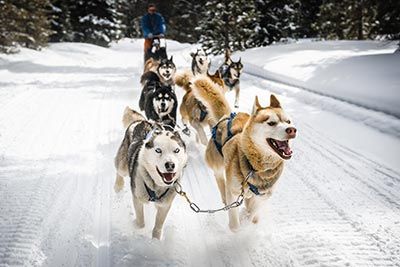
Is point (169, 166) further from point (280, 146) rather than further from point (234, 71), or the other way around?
point (234, 71)

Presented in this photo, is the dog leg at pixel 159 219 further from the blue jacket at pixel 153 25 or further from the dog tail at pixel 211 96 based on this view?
the blue jacket at pixel 153 25

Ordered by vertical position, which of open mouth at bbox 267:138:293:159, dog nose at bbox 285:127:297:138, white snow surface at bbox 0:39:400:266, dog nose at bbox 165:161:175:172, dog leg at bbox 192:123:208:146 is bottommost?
white snow surface at bbox 0:39:400:266

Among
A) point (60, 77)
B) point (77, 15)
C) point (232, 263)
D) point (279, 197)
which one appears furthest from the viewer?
point (77, 15)

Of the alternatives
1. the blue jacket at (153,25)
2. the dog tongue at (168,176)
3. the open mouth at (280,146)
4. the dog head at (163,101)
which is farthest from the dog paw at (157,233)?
the blue jacket at (153,25)

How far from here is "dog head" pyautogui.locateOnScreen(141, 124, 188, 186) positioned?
2592mm

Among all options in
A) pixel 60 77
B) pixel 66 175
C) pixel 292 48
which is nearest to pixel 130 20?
pixel 292 48

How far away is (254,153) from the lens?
114 inches

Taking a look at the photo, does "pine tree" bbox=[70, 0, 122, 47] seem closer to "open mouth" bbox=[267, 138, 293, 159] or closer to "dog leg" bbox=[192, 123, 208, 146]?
"dog leg" bbox=[192, 123, 208, 146]

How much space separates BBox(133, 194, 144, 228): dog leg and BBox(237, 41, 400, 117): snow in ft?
16.6

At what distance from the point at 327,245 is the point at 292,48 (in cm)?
1460

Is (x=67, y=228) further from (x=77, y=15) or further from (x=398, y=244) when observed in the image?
(x=77, y=15)

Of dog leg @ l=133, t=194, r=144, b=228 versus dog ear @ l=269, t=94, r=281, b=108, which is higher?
dog ear @ l=269, t=94, r=281, b=108

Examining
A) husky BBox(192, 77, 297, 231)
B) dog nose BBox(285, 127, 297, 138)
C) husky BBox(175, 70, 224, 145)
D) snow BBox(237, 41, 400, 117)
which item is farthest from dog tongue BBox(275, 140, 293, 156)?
snow BBox(237, 41, 400, 117)

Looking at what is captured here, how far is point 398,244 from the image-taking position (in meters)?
2.96
